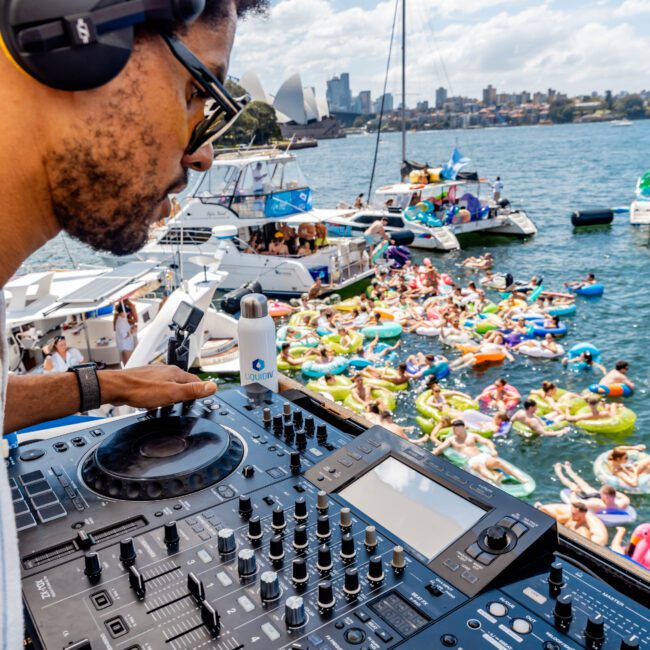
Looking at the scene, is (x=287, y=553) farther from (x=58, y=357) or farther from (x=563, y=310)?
(x=563, y=310)

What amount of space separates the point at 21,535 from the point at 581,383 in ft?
44.2

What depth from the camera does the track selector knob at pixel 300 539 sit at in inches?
58.7

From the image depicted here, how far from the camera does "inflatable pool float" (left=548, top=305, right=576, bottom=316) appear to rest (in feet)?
58.1

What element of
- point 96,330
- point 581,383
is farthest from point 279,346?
point 581,383

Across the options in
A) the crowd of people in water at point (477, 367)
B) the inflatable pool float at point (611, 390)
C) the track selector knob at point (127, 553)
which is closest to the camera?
the track selector knob at point (127, 553)

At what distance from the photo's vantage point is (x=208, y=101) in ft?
3.62

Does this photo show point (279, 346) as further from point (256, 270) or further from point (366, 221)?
point (366, 221)

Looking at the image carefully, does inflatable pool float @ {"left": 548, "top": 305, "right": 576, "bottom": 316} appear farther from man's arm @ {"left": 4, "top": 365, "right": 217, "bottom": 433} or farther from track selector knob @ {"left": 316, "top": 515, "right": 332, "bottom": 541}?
track selector knob @ {"left": 316, "top": 515, "right": 332, "bottom": 541}

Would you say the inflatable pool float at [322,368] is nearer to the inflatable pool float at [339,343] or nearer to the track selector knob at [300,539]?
the inflatable pool float at [339,343]

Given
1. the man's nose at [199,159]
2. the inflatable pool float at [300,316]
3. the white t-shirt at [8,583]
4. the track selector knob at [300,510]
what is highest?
the man's nose at [199,159]

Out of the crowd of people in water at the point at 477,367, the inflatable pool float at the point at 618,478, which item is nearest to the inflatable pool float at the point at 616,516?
the crowd of people in water at the point at 477,367

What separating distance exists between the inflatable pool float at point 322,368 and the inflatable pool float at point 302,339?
1.28 meters

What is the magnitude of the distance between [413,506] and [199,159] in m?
1.07

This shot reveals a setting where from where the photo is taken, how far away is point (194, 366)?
12859 mm
